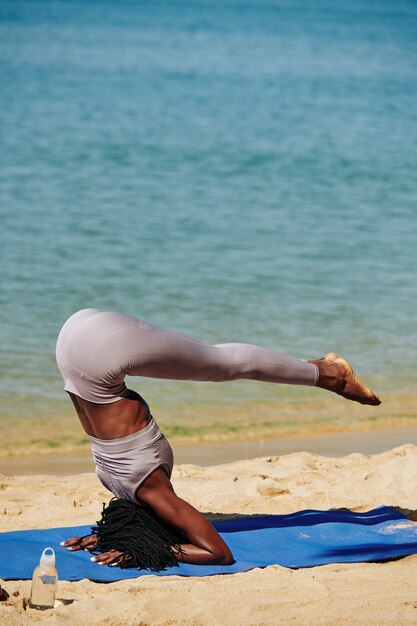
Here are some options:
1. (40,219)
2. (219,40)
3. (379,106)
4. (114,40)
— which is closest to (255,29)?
(219,40)

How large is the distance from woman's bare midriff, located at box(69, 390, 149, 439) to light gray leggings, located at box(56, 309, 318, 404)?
0.04m

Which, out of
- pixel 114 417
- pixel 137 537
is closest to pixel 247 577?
pixel 137 537

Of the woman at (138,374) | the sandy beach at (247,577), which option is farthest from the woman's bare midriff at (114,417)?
the sandy beach at (247,577)

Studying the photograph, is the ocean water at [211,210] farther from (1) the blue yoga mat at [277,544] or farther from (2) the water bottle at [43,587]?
(2) the water bottle at [43,587]

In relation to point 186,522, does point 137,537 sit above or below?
below

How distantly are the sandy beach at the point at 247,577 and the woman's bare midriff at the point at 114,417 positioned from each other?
70 cm

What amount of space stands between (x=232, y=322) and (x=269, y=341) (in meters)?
0.80

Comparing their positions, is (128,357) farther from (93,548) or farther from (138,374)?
(93,548)

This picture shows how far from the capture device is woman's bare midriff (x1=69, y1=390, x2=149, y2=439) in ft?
16.7

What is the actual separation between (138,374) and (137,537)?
0.77m

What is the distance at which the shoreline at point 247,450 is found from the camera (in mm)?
7637

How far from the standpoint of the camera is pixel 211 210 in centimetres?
1869

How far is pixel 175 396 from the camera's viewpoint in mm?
9352

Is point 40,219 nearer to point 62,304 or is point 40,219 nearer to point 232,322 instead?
point 62,304
